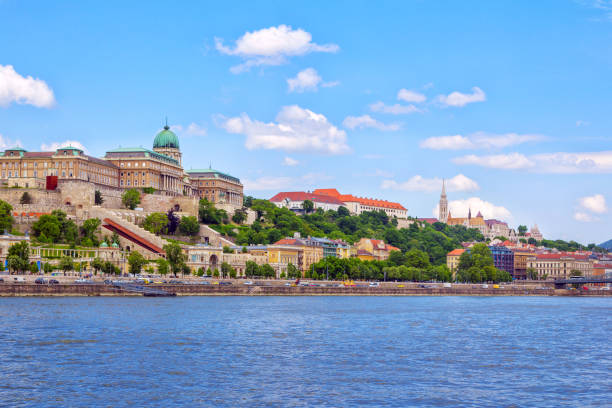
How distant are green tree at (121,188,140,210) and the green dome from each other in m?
34.5

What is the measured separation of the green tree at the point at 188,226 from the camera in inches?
4747

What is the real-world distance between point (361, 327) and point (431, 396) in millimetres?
25013

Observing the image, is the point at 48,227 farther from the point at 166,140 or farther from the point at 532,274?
the point at 532,274

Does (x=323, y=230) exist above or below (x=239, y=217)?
below

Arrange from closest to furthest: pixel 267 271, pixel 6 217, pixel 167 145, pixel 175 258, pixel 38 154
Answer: pixel 6 217 < pixel 175 258 < pixel 267 271 < pixel 38 154 < pixel 167 145

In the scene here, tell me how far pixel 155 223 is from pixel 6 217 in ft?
75.0

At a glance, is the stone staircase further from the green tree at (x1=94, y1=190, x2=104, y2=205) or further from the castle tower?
the castle tower

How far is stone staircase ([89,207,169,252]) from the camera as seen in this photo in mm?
107250

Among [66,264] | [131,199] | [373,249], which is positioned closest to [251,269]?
[131,199]

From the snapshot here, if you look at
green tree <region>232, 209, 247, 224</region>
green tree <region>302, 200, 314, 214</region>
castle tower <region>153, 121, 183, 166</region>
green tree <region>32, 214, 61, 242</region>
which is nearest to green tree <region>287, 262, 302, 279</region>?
green tree <region>232, 209, 247, 224</region>

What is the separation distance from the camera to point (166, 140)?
519 ft

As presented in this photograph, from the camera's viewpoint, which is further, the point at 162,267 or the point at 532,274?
the point at 532,274

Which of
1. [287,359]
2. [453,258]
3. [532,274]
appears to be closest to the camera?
[287,359]

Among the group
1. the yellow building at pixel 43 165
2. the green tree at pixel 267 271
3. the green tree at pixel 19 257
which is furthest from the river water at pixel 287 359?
the yellow building at pixel 43 165
